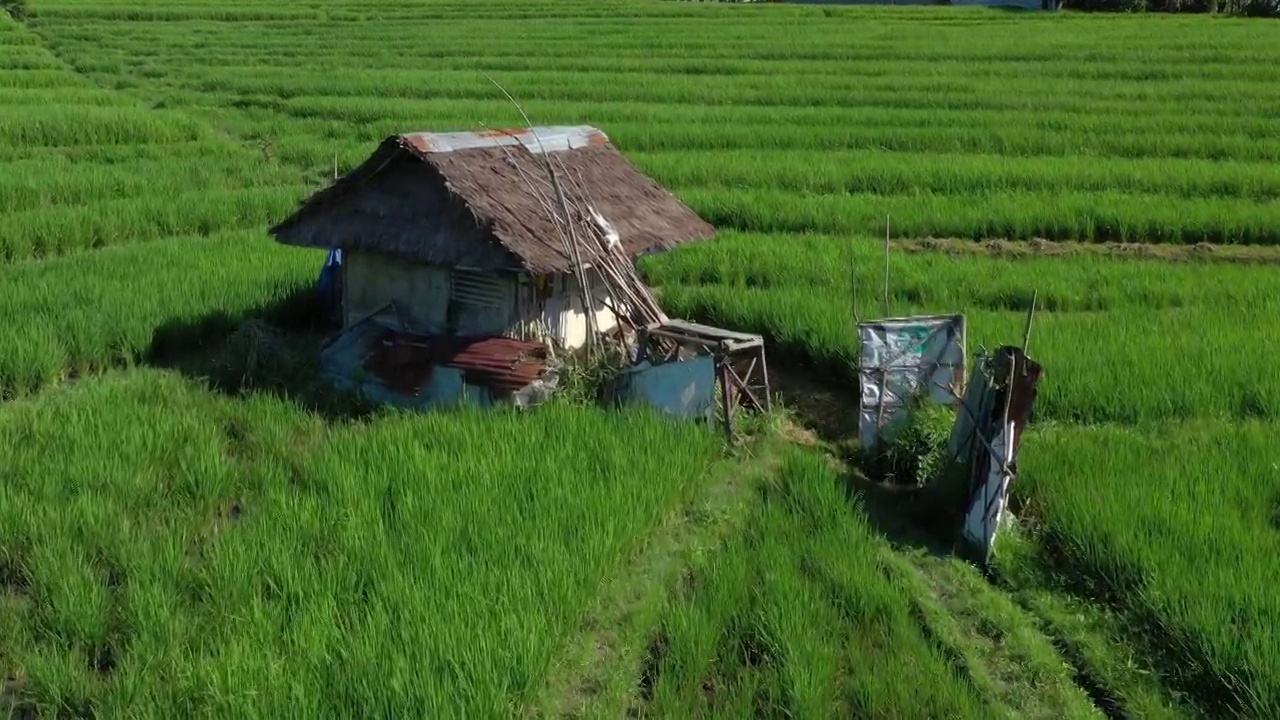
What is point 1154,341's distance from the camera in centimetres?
762

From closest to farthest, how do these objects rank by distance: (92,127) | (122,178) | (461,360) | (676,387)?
(676,387) → (461,360) → (122,178) → (92,127)

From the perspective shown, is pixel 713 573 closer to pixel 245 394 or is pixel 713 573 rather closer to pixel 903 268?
pixel 245 394

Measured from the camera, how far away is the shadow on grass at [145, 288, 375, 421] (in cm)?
709

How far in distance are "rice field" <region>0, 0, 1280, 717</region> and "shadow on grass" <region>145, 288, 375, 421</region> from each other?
0.28 ft

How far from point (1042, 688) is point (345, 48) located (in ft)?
78.3

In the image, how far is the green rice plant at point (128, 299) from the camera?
24.1 ft

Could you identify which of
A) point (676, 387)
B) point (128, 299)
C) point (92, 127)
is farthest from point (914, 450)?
point (92, 127)

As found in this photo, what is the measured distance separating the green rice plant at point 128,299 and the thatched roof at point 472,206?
1.16 meters

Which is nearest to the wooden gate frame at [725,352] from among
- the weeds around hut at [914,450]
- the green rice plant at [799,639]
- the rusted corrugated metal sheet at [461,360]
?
the rusted corrugated metal sheet at [461,360]

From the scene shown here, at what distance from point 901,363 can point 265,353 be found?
3962 millimetres

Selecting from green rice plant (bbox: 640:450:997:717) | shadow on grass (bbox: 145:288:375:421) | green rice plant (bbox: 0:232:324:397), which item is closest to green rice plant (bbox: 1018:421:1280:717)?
green rice plant (bbox: 640:450:997:717)

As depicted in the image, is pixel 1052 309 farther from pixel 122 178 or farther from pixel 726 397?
pixel 122 178

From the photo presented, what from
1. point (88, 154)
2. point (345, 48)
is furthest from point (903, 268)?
point (345, 48)

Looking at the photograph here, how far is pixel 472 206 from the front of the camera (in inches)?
262
